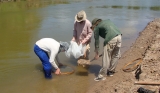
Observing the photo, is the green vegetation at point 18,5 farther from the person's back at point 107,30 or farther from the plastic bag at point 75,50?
the person's back at point 107,30

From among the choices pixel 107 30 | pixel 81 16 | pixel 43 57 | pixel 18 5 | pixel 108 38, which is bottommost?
pixel 18 5

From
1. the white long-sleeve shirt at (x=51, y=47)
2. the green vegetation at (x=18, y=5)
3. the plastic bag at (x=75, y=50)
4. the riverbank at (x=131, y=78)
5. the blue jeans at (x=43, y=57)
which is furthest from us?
the green vegetation at (x=18, y=5)

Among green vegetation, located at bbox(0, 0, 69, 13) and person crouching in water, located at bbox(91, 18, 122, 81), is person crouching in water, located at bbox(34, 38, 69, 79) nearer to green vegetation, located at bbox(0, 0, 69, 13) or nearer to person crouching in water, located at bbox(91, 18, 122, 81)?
person crouching in water, located at bbox(91, 18, 122, 81)

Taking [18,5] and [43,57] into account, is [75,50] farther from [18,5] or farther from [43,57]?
[18,5]

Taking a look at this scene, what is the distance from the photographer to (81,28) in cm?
617

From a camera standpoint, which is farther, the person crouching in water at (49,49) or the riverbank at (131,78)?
the person crouching in water at (49,49)

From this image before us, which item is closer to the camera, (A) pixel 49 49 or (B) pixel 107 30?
(B) pixel 107 30

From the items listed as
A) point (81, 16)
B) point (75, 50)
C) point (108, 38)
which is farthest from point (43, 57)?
point (108, 38)

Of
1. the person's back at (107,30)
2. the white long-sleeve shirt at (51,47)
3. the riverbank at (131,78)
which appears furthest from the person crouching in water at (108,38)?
the white long-sleeve shirt at (51,47)

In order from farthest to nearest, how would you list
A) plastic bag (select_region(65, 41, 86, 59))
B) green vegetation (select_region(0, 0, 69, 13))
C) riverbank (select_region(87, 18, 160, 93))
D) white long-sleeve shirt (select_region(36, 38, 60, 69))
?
green vegetation (select_region(0, 0, 69, 13)) < plastic bag (select_region(65, 41, 86, 59)) < white long-sleeve shirt (select_region(36, 38, 60, 69)) < riverbank (select_region(87, 18, 160, 93))

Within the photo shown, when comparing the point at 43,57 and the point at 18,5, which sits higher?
the point at 43,57

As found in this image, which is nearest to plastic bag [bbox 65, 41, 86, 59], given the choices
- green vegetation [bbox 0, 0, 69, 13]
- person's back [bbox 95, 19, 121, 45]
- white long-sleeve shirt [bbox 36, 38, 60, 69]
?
white long-sleeve shirt [bbox 36, 38, 60, 69]

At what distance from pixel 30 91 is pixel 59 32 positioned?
22.0 ft

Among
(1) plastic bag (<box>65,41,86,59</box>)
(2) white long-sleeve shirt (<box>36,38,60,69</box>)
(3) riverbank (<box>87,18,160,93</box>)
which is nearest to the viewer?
(3) riverbank (<box>87,18,160,93</box>)
